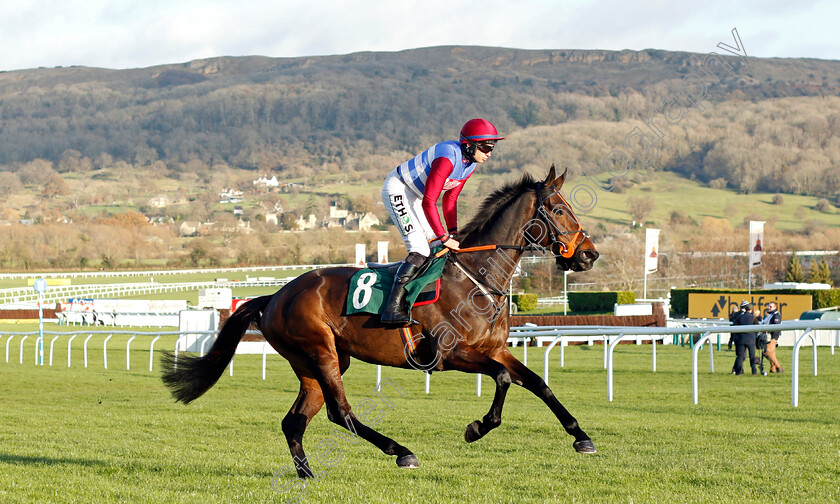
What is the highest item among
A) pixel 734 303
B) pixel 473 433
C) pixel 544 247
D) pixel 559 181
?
pixel 559 181

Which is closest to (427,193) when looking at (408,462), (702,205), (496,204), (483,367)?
(496,204)

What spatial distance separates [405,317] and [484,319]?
457 mm

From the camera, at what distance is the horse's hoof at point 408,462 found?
192 inches

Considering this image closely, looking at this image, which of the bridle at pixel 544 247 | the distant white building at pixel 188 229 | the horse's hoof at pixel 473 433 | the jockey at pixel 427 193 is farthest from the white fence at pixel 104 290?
the distant white building at pixel 188 229

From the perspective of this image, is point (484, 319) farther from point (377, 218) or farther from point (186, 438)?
point (377, 218)

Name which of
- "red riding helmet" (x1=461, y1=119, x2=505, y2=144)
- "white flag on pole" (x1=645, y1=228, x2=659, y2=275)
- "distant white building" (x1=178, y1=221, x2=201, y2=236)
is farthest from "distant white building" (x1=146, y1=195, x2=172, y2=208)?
"red riding helmet" (x1=461, y1=119, x2=505, y2=144)

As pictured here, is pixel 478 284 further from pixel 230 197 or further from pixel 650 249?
pixel 230 197

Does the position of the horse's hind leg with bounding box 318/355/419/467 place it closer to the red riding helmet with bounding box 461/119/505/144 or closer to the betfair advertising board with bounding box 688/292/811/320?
the red riding helmet with bounding box 461/119/505/144

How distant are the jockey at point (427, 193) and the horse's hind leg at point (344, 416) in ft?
1.62

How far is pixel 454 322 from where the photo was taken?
5.06m


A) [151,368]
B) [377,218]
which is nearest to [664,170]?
[377,218]

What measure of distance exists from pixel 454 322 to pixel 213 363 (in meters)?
1.84

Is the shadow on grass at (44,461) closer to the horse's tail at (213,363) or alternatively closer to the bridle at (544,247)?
the horse's tail at (213,363)

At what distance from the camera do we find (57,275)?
67.6m
